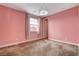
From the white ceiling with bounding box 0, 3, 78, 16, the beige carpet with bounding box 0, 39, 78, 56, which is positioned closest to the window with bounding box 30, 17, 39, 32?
the white ceiling with bounding box 0, 3, 78, 16

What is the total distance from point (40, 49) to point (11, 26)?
63 centimetres

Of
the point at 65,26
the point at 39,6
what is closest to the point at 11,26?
the point at 39,6

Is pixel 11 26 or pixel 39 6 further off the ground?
pixel 39 6

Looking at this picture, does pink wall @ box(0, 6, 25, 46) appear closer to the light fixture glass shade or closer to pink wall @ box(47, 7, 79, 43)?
the light fixture glass shade

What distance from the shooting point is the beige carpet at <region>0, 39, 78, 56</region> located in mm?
1438

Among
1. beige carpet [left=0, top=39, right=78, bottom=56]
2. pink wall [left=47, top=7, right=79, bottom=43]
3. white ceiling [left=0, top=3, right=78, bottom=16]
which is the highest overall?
white ceiling [left=0, top=3, right=78, bottom=16]

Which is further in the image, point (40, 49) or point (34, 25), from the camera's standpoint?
point (34, 25)

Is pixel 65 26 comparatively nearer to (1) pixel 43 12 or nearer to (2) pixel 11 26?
(1) pixel 43 12

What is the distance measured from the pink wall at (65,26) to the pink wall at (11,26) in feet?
1.64

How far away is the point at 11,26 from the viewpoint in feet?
4.99

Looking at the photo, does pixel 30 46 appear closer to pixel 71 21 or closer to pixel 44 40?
pixel 44 40

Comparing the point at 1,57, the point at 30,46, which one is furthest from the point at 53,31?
the point at 1,57

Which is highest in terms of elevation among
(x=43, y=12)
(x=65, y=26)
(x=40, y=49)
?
(x=43, y=12)

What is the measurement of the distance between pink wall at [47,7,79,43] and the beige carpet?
13cm
